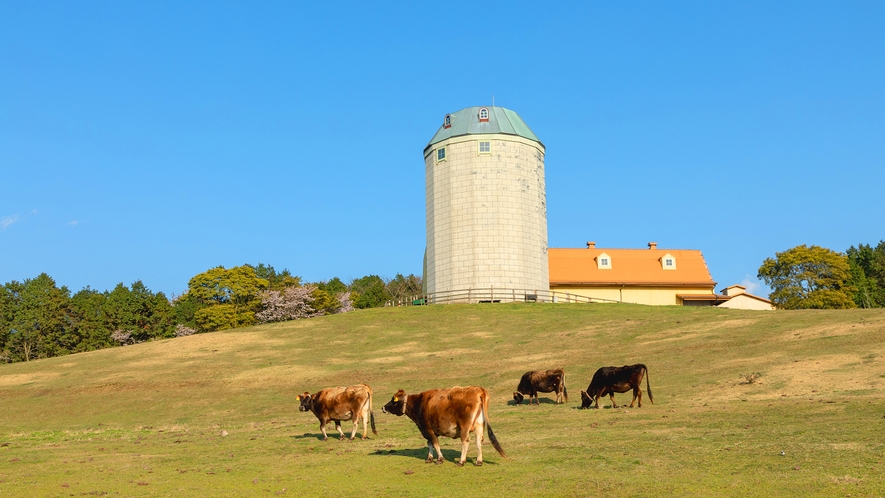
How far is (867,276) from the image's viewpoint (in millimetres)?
122500

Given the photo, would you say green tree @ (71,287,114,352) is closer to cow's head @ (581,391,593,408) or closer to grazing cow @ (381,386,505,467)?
cow's head @ (581,391,593,408)

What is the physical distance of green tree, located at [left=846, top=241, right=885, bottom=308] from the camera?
339 ft

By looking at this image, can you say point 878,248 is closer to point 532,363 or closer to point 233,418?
point 532,363

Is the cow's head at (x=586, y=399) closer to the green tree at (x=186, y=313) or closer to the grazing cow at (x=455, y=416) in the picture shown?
the grazing cow at (x=455, y=416)

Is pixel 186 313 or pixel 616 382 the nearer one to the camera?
pixel 616 382

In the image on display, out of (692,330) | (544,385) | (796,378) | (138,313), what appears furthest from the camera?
(138,313)

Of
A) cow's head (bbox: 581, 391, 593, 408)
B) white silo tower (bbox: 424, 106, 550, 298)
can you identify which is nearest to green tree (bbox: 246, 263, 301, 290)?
white silo tower (bbox: 424, 106, 550, 298)

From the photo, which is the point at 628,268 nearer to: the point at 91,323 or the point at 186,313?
the point at 186,313

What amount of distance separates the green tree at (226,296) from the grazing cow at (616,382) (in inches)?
3014

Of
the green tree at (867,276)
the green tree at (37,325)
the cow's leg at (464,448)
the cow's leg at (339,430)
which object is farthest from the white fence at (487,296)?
the cow's leg at (464,448)

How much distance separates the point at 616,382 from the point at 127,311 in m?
86.9

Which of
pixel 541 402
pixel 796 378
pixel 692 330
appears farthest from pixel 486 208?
pixel 796 378

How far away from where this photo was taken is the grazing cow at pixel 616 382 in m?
29.3

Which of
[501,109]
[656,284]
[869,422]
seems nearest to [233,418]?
[869,422]
